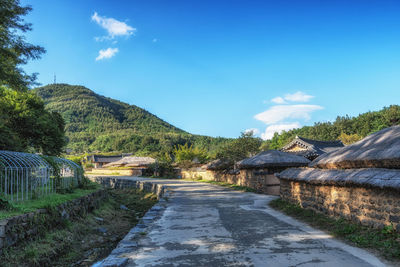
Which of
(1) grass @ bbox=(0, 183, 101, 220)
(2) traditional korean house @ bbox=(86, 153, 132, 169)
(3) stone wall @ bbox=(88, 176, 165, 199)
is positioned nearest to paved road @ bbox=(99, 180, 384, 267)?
(1) grass @ bbox=(0, 183, 101, 220)

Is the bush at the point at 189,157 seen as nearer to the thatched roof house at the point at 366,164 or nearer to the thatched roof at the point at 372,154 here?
the thatched roof house at the point at 366,164

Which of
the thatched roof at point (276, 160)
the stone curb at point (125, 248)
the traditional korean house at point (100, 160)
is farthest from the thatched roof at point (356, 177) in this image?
the traditional korean house at point (100, 160)

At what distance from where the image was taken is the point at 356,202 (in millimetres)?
6543

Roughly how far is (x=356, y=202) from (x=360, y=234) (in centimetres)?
86

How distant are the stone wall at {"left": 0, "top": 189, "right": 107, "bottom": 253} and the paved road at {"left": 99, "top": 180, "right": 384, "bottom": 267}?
2.55 m

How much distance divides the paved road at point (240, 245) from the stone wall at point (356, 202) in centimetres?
89

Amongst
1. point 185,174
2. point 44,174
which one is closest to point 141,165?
point 185,174

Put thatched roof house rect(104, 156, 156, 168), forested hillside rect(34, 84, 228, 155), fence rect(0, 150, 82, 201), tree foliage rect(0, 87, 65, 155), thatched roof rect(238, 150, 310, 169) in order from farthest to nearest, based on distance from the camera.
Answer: forested hillside rect(34, 84, 228, 155) < thatched roof house rect(104, 156, 156, 168) < thatched roof rect(238, 150, 310, 169) < tree foliage rect(0, 87, 65, 155) < fence rect(0, 150, 82, 201)

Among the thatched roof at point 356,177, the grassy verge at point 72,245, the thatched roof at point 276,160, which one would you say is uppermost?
the thatched roof at point 276,160

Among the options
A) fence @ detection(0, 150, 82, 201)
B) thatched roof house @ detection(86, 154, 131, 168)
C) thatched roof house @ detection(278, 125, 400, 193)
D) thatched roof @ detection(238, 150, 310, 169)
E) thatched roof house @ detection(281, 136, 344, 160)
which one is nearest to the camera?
thatched roof house @ detection(278, 125, 400, 193)

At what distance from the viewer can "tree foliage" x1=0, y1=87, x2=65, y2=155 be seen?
51.8ft

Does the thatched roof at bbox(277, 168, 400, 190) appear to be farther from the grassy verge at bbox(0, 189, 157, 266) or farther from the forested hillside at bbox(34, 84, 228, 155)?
the forested hillside at bbox(34, 84, 228, 155)

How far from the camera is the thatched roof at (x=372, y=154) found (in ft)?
21.1

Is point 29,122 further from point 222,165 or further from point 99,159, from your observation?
point 99,159
